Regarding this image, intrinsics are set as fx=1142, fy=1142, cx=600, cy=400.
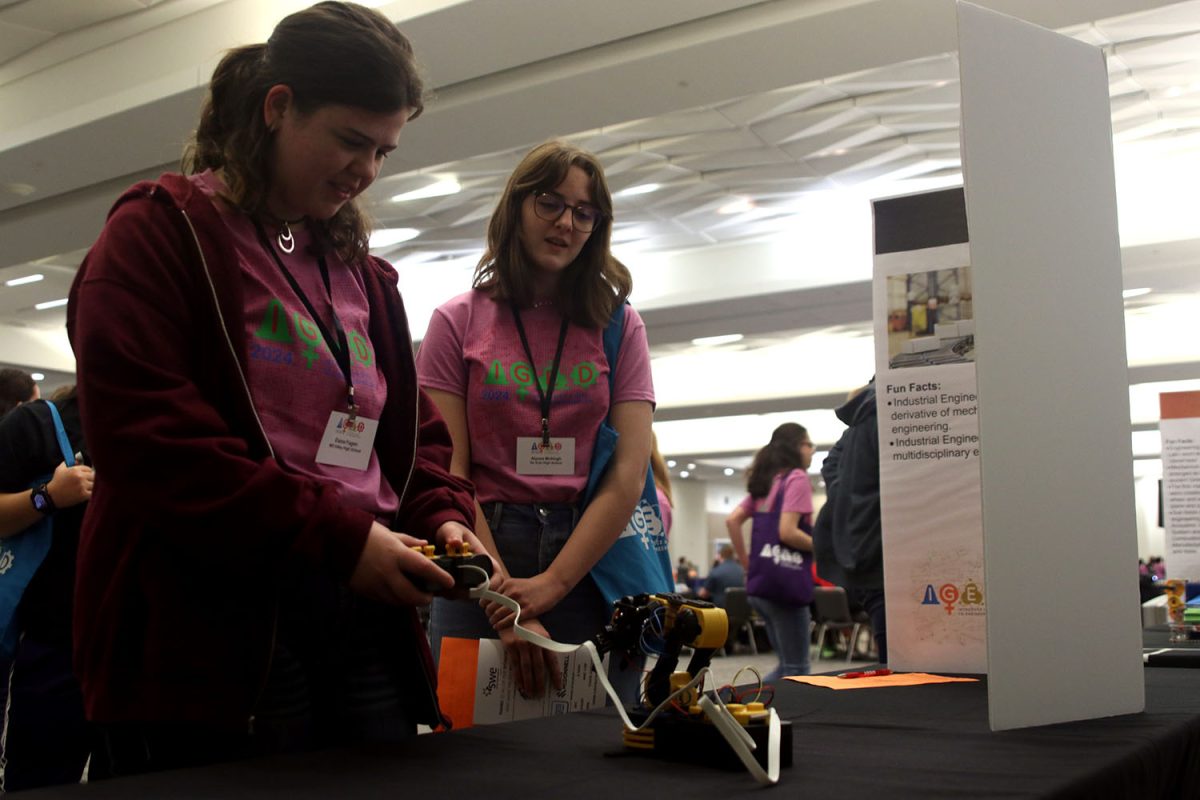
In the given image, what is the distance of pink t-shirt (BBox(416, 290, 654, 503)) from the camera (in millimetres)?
1666

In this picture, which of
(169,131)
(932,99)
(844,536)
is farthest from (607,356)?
(932,99)

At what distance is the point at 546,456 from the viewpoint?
1666mm

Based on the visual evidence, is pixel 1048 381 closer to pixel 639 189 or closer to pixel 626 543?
pixel 626 543

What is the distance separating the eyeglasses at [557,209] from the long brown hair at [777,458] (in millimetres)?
3953

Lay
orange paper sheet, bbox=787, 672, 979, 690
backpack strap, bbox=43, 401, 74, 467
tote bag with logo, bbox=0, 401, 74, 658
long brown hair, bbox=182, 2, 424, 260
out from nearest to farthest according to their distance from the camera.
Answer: long brown hair, bbox=182, 2, 424, 260 → orange paper sheet, bbox=787, 672, 979, 690 → tote bag with logo, bbox=0, 401, 74, 658 → backpack strap, bbox=43, 401, 74, 467

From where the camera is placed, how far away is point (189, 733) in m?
1.00

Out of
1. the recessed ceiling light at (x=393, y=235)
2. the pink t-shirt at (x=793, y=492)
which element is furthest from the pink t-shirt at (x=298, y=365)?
the recessed ceiling light at (x=393, y=235)

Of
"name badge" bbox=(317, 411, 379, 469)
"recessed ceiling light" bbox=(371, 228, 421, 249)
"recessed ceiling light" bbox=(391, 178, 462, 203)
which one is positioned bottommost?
"name badge" bbox=(317, 411, 379, 469)

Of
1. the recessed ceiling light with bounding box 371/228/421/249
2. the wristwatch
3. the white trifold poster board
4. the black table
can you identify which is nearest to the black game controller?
the black table

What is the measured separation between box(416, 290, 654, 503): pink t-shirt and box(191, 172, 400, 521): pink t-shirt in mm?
434

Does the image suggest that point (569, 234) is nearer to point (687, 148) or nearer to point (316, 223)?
point (316, 223)

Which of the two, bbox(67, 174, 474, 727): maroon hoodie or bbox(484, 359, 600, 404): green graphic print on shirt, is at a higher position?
bbox(484, 359, 600, 404): green graphic print on shirt

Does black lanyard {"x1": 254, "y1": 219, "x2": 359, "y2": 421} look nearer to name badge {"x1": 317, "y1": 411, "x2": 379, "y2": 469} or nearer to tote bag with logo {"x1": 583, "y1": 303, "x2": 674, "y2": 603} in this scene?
name badge {"x1": 317, "y1": 411, "x2": 379, "y2": 469}

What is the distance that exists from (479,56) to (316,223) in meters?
3.95
